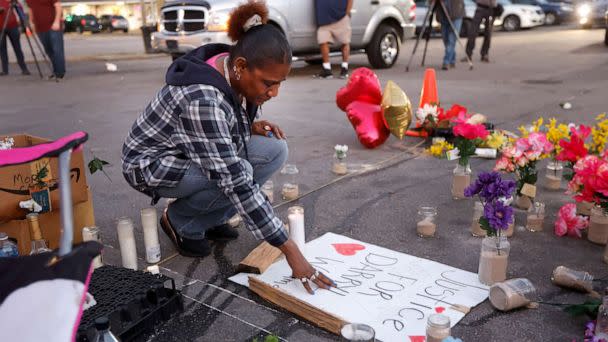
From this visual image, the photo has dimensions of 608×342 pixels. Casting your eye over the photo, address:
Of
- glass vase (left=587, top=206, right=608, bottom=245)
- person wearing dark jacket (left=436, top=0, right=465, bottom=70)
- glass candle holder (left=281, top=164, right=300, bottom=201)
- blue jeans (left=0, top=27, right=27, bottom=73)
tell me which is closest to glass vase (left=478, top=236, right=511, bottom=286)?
glass vase (left=587, top=206, right=608, bottom=245)

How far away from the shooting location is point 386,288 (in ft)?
7.82

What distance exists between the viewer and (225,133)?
2166 millimetres

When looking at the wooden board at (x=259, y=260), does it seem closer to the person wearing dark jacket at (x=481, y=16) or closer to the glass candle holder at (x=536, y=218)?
the glass candle holder at (x=536, y=218)

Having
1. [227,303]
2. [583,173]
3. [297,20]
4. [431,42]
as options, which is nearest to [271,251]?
[227,303]

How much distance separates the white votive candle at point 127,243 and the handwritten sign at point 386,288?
0.63 metres

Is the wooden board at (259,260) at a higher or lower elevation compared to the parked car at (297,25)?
lower

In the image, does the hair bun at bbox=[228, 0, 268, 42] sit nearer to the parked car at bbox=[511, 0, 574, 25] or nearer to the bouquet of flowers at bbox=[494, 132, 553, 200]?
the bouquet of flowers at bbox=[494, 132, 553, 200]

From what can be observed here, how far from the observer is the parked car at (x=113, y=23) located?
3167cm

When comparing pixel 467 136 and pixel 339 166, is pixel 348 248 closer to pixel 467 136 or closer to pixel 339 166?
pixel 467 136

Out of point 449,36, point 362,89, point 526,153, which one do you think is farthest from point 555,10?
point 526,153

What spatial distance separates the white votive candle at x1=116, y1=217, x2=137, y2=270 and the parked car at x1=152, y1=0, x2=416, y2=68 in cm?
576

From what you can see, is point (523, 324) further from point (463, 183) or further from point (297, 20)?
point (297, 20)

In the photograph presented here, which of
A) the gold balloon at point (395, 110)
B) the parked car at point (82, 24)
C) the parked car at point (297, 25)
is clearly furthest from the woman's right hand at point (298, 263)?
the parked car at point (82, 24)

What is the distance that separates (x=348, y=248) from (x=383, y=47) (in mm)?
7803
